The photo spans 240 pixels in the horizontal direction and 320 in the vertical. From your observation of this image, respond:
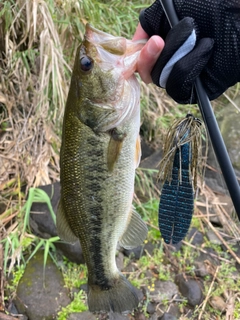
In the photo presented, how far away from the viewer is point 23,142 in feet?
10.9

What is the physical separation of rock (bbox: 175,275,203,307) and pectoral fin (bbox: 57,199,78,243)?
1.56m

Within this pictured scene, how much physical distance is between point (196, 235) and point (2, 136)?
215 centimetres

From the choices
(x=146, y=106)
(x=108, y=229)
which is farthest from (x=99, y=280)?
(x=146, y=106)

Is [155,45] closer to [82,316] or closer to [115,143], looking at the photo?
[115,143]

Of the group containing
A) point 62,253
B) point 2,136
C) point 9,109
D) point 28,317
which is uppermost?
point 9,109

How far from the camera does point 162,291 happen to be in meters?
3.12

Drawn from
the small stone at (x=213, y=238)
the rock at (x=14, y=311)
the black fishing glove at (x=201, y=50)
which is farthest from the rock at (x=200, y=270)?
the black fishing glove at (x=201, y=50)

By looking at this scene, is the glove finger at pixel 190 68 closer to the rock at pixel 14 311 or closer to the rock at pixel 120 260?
the rock at pixel 120 260

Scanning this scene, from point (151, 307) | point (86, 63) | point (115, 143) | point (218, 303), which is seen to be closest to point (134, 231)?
point (115, 143)

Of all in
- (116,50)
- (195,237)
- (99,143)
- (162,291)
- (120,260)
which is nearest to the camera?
(116,50)

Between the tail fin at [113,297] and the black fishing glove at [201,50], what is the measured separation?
1.16 metres

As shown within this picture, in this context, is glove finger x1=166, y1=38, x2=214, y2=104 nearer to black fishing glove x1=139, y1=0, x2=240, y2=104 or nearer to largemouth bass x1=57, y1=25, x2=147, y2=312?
black fishing glove x1=139, y1=0, x2=240, y2=104

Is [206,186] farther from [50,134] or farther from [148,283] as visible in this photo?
[50,134]

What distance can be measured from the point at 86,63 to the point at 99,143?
15.6 inches
